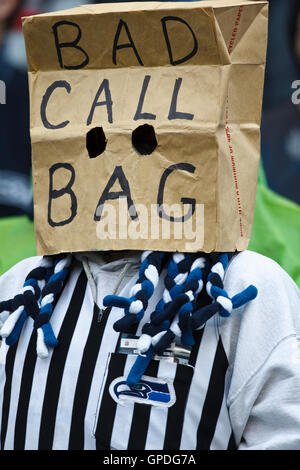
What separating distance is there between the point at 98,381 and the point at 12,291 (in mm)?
404

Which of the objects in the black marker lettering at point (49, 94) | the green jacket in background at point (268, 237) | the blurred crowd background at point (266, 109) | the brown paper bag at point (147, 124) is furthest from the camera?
the blurred crowd background at point (266, 109)

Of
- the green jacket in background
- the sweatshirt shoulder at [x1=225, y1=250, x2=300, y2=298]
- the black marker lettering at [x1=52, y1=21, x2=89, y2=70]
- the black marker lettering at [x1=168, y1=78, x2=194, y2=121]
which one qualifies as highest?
the black marker lettering at [x1=52, y1=21, x2=89, y2=70]

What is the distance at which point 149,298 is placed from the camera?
5.64 feet

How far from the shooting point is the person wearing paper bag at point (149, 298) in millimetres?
1628

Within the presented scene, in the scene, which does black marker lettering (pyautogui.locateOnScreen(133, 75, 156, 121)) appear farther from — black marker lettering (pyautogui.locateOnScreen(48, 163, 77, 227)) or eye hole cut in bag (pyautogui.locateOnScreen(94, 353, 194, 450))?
eye hole cut in bag (pyautogui.locateOnScreen(94, 353, 194, 450))

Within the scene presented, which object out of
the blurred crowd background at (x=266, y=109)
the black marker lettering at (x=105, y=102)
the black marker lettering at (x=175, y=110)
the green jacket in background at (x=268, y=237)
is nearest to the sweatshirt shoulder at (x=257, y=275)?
the black marker lettering at (x=175, y=110)

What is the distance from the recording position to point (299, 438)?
1.56 m

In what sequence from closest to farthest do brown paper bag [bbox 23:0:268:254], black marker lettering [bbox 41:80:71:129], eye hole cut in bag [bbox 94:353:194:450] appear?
eye hole cut in bag [bbox 94:353:194:450] < brown paper bag [bbox 23:0:268:254] < black marker lettering [bbox 41:80:71:129]

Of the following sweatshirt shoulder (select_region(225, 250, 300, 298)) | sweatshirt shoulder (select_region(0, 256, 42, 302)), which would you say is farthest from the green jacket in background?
sweatshirt shoulder (select_region(225, 250, 300, 298))

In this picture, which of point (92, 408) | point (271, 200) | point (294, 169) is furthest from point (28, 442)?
→ point (294, 169)

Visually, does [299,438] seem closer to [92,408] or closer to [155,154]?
[92,408]

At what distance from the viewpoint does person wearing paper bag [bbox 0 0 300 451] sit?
1.63 m

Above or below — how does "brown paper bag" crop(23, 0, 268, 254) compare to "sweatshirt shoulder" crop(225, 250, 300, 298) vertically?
above

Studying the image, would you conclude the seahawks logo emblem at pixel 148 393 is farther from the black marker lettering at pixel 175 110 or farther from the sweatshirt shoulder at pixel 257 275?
the black marker lettering at pixel 175 110
